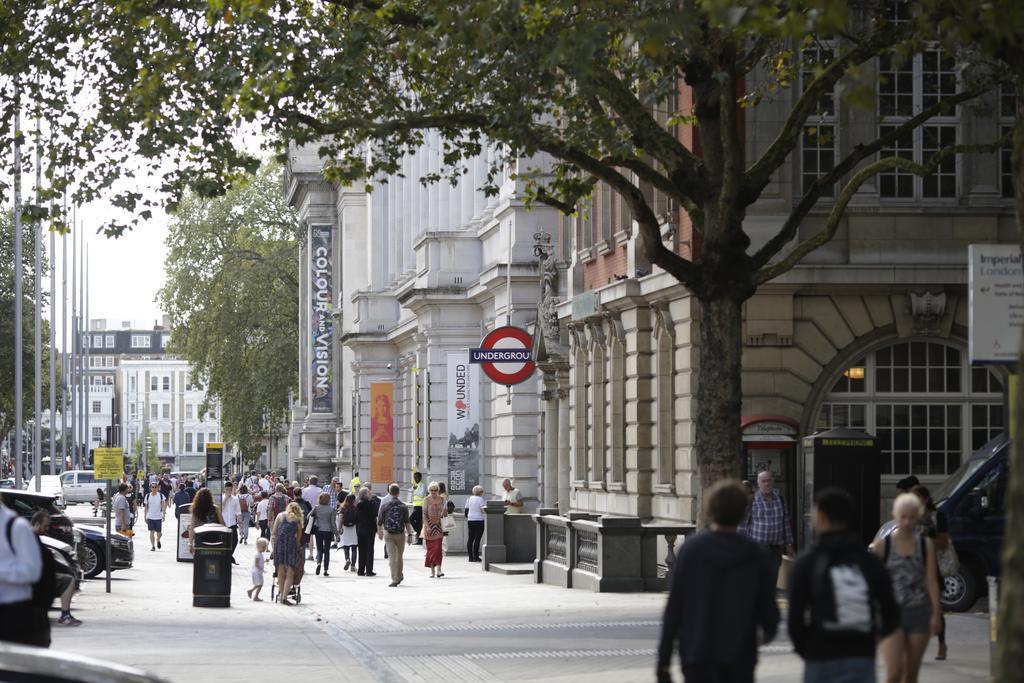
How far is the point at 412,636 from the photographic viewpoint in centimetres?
2052

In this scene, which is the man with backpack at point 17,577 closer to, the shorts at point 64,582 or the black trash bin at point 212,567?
the shorts at point 64,582

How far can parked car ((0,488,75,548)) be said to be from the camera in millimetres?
29578

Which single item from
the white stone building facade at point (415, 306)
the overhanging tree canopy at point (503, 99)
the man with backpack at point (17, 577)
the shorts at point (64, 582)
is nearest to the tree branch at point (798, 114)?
the overhanging tree canopy at point (503, 99)

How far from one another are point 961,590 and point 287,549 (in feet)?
32.4

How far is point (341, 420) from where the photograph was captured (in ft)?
249

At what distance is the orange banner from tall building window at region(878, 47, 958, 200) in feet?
87.1

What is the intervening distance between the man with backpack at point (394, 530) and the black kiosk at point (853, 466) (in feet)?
28.2

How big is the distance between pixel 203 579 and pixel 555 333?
458 inches

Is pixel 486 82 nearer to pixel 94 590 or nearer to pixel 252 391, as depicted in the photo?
pixel 94 590

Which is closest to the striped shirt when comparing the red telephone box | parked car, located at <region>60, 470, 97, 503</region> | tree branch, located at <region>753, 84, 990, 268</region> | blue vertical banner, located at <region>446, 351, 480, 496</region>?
tree branch, located at <region>753, 84, 990, 268</region>

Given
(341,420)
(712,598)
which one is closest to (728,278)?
(712,598)

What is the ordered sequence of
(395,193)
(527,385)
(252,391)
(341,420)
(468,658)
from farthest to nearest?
(252,391)
(341,420)
(395,193)
(527,385)
(468,658)

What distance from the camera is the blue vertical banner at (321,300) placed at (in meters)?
74.1

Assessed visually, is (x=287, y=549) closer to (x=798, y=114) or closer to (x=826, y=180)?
(x=826, y=180)
